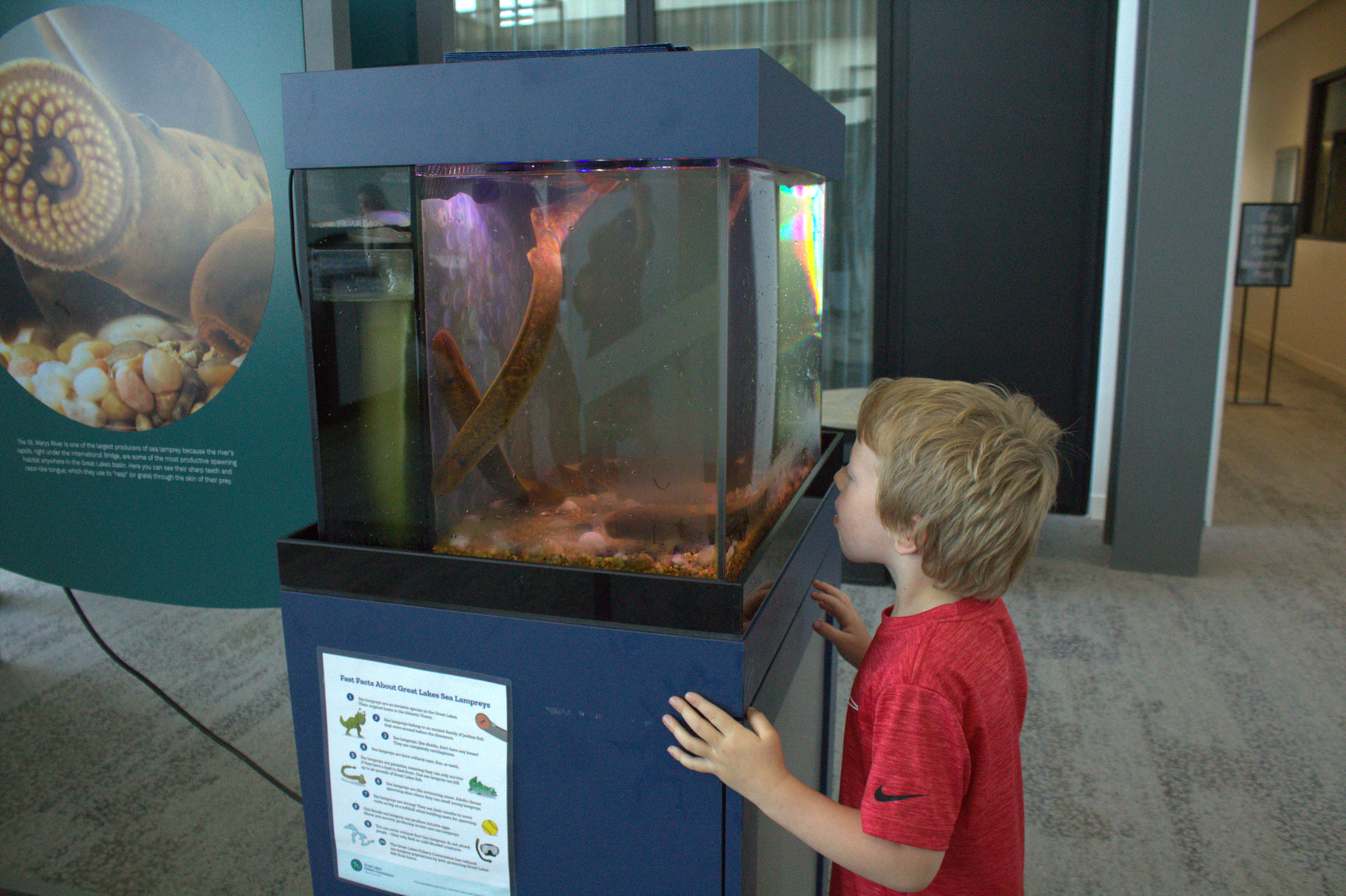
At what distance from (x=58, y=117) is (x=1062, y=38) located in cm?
318

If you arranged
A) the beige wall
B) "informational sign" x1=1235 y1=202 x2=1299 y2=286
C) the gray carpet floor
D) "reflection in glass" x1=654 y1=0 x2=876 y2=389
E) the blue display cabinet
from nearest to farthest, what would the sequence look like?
1. the blue display cabinet
2. the gray carpet floor
3. "reflection in glass" x1=654 y1=0 x2=876 y2=389
4. "informational sign" x1=1235 y1=202 x2=1299 y2=286
5. the beige wall

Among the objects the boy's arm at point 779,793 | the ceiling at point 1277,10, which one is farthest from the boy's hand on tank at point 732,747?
the ceiling at point 1277,10

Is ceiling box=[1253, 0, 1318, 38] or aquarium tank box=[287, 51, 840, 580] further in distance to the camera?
ceiling box=[1253, 0, 1318, 38]

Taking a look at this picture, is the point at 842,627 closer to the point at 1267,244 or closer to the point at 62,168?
the point at 62,168

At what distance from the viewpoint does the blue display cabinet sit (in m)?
0.78

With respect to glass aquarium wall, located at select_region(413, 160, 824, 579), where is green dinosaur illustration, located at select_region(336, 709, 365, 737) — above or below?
below

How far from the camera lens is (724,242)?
750 mm

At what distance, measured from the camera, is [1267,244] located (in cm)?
504

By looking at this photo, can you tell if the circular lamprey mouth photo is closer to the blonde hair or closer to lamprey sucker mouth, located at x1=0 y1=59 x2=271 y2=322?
lamprey sucker mouth, located at x1=0 y1=59 x2=271 y2=322

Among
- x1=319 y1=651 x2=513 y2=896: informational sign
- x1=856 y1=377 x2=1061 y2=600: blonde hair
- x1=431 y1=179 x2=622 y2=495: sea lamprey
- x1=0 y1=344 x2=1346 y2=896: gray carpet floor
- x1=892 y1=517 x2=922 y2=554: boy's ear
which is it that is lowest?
x1=0 y1=344 x2=1346 y2=896: gray carpet floor

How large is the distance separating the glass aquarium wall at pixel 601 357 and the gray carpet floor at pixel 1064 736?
1.30 meters

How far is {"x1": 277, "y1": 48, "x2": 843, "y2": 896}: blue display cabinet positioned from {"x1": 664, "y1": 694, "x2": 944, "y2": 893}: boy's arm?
2 centimetres

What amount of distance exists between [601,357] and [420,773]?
44 cm

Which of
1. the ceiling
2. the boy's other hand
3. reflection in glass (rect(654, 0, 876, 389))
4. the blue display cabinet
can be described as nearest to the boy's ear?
the blue display cabinet
